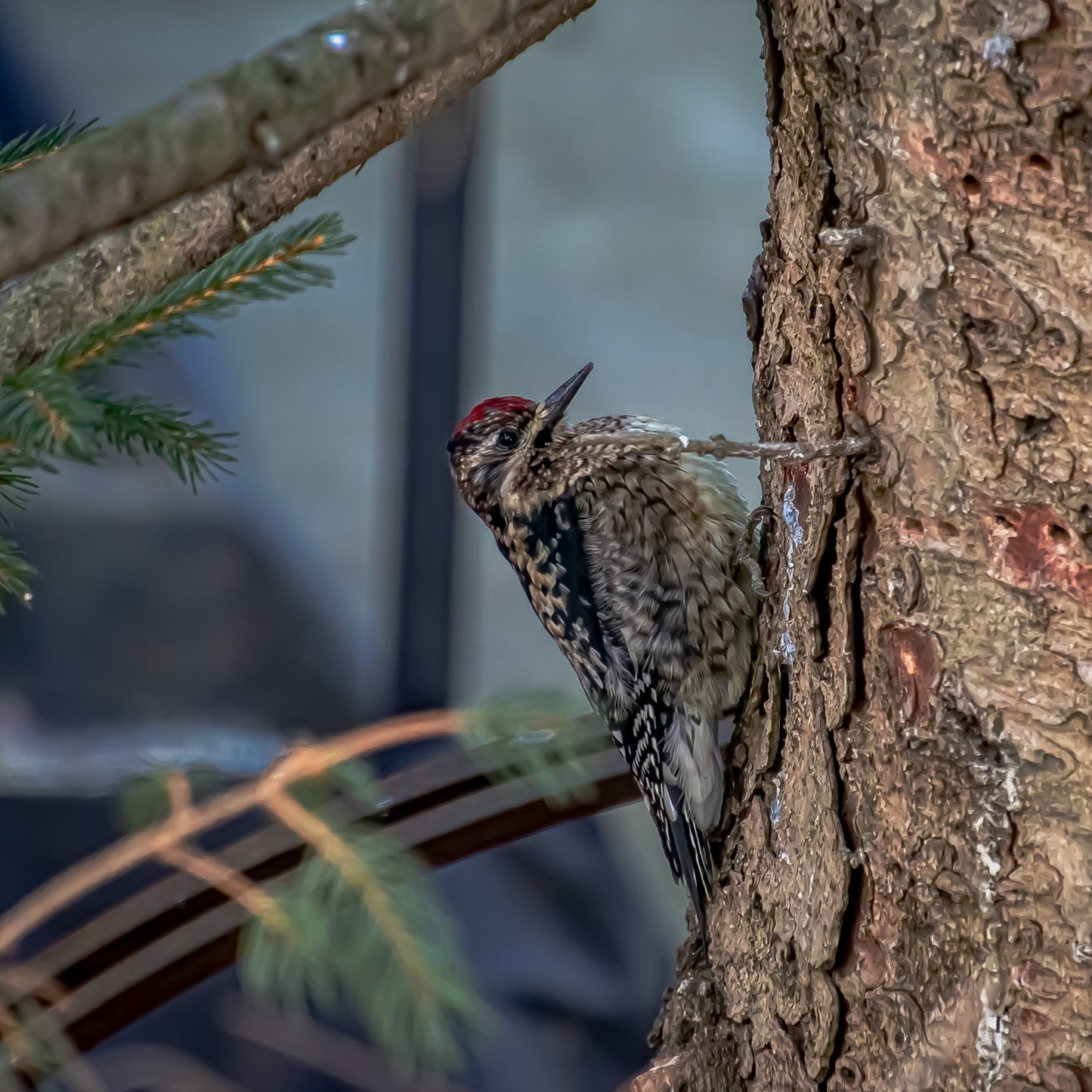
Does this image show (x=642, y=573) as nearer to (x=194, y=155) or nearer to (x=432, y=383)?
(x=194, y=155)

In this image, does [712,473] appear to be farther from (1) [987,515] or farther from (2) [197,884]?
(2) [197,884]

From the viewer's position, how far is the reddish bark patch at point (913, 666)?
0.81 m

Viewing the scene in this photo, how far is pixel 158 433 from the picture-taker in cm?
83

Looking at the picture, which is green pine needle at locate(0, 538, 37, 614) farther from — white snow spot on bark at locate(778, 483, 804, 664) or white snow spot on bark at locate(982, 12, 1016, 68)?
white snow spot on bark at locate(982, 12, 1016, 68)

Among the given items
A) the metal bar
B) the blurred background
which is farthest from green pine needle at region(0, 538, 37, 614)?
the metal bar

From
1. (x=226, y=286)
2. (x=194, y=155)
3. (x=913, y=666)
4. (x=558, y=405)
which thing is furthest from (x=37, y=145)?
(x=558, y=405)

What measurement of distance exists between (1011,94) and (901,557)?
31 centimetres

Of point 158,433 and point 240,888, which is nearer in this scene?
point 158,433

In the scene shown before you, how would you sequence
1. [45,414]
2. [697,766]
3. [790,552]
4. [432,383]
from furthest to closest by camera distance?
1. [432,383]
2. [697,766]
3. [790,552]
4. [45,414]

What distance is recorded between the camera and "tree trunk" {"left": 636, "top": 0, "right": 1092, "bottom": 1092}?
727 millimetres

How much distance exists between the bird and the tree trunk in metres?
0.30

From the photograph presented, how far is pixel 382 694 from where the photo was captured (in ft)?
9.40

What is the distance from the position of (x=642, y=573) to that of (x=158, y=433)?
0.73m

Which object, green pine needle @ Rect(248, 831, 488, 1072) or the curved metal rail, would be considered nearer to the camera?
green pine needle @ Rect(248, 831, 488, 1072)
